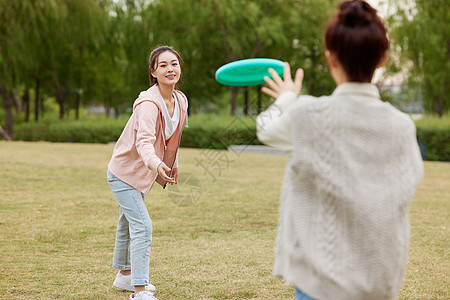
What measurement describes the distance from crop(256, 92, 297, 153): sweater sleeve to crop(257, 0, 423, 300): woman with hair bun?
0.07 ft

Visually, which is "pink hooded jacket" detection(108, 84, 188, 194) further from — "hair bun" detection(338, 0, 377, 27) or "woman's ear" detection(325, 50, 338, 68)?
"hair bun" detection(338, 0, 377, 27)

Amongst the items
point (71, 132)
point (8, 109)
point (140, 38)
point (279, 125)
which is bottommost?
point (71, 132)

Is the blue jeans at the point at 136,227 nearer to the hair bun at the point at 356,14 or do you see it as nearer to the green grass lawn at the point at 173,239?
the green grass lawn at the point at 173,239

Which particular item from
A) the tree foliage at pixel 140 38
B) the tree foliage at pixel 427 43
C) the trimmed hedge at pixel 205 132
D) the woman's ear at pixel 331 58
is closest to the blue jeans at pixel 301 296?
the woman's ear at pixel 331 58

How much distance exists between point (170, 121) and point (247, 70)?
667 mm

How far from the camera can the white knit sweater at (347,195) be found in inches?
77.2

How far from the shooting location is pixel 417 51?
25875 millimetres

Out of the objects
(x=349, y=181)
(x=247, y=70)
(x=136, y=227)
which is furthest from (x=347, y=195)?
(x=136, y=227)

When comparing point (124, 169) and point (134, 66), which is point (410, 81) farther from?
point (124, 169)

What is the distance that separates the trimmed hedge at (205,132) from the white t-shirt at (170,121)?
16.4 meters

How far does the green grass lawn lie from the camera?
4434 mm

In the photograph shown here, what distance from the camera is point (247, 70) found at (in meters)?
3.60

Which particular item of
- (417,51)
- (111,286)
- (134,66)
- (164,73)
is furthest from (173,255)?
(134,66)

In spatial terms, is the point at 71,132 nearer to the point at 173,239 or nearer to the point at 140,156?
the point at 173,239
